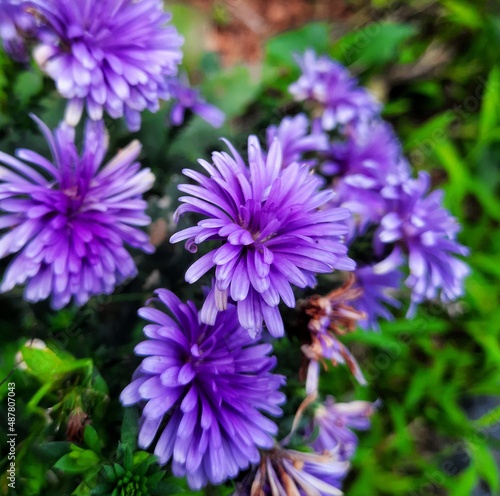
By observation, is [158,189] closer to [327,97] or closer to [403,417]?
[327,97]

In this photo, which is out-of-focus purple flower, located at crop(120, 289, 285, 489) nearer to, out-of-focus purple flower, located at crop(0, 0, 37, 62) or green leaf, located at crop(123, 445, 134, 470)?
green leaf, located at crop(123, 445, 134, 470)

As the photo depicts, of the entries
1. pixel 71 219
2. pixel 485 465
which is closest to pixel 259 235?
pixel 71 219

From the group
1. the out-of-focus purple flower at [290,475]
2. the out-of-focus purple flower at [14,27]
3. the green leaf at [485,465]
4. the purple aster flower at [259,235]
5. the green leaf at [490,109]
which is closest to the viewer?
the purple aster flower at [259,235]

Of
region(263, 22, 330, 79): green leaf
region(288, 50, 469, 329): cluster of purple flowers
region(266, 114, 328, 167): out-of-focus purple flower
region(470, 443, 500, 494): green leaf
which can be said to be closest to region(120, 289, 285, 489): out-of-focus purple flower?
region(288, 50, 469, 329): cluster of purple flowers

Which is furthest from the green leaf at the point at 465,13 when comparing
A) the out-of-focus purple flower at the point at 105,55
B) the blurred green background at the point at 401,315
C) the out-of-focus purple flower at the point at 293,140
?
the out-of-focus purple flower at the point at 105,55

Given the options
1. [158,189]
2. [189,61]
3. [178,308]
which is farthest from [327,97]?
[178,308]

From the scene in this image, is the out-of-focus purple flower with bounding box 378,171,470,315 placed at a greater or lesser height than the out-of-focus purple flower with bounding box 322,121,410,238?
lesser

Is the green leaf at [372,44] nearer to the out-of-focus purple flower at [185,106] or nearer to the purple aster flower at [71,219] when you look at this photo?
the out-of-focus purple flower at [185,106]
